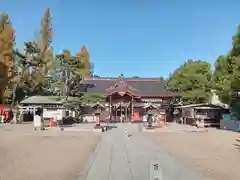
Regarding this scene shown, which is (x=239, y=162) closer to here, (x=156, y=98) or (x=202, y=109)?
(x=202, y=109)

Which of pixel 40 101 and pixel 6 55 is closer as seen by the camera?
pixel 40 101

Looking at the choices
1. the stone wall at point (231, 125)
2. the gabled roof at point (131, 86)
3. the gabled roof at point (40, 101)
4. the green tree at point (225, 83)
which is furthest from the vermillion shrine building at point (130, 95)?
the stone wall at point (231, 125)

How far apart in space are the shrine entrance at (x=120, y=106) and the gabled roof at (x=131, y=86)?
1.00 metres

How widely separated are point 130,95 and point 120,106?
2278 millimetres

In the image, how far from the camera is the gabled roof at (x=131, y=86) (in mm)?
48838

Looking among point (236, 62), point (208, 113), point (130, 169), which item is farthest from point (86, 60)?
point (130, 169)

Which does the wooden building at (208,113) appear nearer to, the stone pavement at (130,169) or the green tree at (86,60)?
the stone pavement at (130,169)

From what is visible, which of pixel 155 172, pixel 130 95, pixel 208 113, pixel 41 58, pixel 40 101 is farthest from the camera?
pixel 41 58

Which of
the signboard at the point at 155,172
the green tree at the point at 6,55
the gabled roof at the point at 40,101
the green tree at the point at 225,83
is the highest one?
the green tree at the point at 6,55

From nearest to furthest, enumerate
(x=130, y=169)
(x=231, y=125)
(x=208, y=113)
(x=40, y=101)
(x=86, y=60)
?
1. (x=130, y=169)
2. (x=231, y=125)
3. (x=208, y=113)
4. (x=40, y=101)
5. (x=86, y=60)

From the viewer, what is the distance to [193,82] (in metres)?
46.7

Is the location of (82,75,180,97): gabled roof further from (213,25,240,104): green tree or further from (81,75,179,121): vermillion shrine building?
(213,25,240,104): green tree

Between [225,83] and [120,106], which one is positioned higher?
[225,83]

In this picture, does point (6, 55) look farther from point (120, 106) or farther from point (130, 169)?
point (130, 169)
